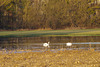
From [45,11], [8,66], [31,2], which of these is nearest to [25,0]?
[31,2]

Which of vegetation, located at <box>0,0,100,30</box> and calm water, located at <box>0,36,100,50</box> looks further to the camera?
vegetation, located at <box>0,0,100,30</box>

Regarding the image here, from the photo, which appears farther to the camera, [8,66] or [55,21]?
[55,21]

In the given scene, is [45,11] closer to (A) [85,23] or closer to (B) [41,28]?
(B) [41,28]

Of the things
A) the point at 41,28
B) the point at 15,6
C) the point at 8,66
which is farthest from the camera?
the point at 15,6

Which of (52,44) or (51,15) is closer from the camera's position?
(52,44)

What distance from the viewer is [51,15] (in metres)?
51.3

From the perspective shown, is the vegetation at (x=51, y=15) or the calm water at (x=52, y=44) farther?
the vegetation at (x=51, y=15)

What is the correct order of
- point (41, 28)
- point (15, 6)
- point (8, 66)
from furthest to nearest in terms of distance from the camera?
point (15, 6) → point (41, 28) → point (8, 66)

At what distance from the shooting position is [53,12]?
51.6 meters

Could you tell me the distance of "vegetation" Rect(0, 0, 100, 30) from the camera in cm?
5062

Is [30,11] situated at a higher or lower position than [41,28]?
A: higher

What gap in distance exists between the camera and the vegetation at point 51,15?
50625mm

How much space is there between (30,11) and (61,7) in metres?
6.89

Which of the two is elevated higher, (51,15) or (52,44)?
(51,15)
